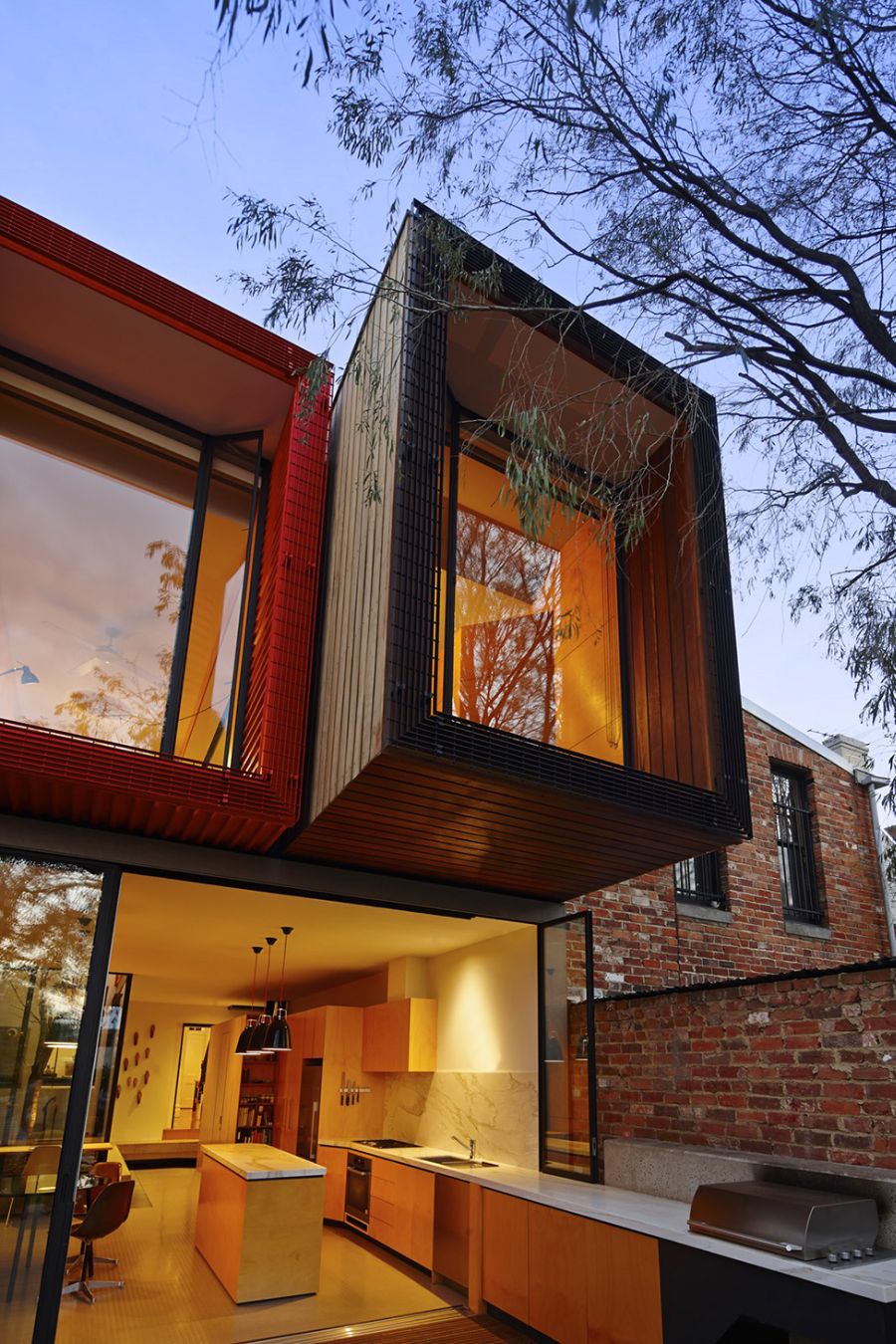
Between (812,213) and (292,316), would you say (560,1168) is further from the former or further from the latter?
(812,213)

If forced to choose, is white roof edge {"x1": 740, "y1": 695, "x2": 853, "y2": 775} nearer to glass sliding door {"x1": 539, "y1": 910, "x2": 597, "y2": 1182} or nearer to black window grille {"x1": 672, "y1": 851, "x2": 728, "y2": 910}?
black window grille {"x1": 672, "y1": 851, "x2": 728, "y2": 910}

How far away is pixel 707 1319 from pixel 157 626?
4.66 m

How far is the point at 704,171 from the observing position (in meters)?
4.04

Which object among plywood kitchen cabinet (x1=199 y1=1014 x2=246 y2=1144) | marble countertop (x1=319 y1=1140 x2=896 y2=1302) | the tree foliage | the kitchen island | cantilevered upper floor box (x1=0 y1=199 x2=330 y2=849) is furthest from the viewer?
plywood kitchen cabinet (x1=199 y1=1014 x2=246 y2=1144)

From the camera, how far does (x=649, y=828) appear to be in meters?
5.04

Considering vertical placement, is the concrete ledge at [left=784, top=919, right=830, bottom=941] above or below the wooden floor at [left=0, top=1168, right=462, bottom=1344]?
above

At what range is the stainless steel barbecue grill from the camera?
358cm

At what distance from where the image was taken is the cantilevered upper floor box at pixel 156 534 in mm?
5051

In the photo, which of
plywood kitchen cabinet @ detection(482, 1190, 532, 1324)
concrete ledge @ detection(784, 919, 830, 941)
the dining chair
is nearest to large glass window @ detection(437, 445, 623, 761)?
plywood kitchen cabinet @ detection(482, 1190, 532, 1324)

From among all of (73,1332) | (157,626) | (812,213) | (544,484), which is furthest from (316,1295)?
(812,213)

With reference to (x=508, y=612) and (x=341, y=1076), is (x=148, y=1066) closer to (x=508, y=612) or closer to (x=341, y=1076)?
(x=341, y=1076)

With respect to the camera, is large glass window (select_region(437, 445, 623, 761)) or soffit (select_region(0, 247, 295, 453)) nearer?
large glass window (select_region(437, 445, 623, 761))

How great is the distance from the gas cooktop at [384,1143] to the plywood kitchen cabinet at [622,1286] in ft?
12.9

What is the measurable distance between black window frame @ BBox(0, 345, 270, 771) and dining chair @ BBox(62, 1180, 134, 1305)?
3364mm
